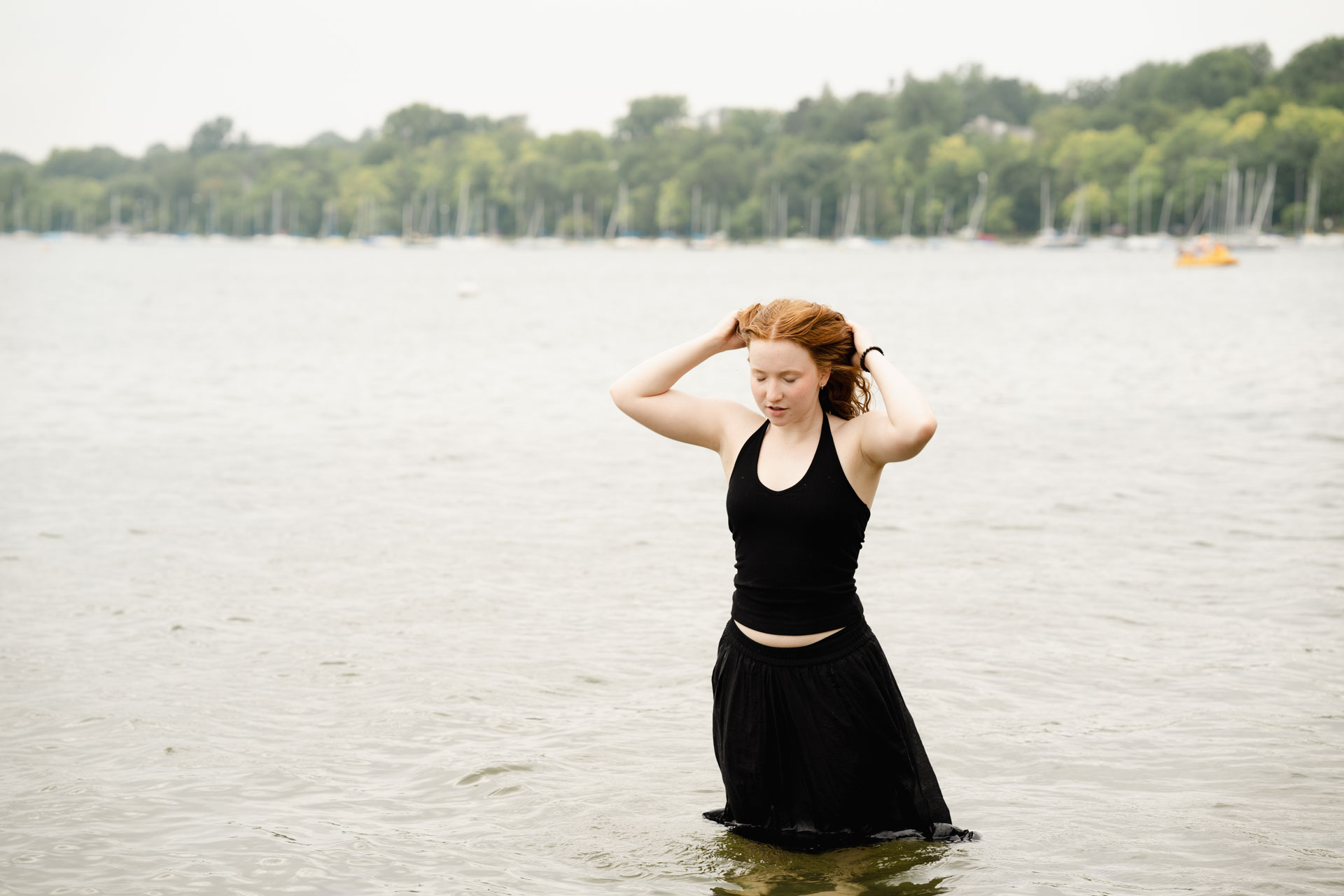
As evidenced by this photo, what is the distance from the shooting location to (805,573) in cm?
484

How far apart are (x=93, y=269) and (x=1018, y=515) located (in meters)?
113

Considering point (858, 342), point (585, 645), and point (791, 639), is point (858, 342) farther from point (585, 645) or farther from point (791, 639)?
point (585, 645)

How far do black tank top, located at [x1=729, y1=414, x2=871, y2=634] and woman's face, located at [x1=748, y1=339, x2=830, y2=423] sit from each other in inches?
6.9

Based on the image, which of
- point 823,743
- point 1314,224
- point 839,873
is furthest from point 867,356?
point 1314,224

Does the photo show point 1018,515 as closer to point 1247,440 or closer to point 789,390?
point 1247,440

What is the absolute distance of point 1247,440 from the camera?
19078mm

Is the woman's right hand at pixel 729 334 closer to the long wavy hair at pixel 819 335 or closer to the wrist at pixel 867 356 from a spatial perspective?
the long wavy hair at pixel 819 335

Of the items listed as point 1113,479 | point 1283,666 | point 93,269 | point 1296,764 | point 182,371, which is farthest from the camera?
point 93,269

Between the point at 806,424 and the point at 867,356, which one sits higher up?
the point at 867,356

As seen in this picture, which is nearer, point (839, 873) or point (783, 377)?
point (783, 377)

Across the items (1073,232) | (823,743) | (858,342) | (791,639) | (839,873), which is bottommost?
(839,873)

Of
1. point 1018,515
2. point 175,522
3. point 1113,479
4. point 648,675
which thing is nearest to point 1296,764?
point 648,675

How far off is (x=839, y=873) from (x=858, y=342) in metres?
2.14

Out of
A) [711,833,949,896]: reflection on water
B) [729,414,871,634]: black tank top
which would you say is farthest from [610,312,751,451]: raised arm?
[711,833,949,896]: reflection on water
